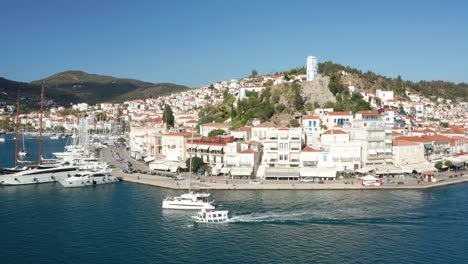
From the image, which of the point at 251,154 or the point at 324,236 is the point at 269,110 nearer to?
the point at 251,154

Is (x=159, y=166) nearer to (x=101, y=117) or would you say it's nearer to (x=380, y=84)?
(x=380, y=84)

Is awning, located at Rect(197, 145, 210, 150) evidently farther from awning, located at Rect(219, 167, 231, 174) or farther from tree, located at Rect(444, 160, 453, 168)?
tree, located at Rect(444, 160, 453, 168)

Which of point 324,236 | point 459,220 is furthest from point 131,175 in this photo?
point 459,220

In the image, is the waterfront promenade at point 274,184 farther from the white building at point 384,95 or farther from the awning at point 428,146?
the white building at point 384,95

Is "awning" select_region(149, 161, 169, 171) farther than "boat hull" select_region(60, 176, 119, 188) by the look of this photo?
Yes

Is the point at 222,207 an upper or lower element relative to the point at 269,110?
lower

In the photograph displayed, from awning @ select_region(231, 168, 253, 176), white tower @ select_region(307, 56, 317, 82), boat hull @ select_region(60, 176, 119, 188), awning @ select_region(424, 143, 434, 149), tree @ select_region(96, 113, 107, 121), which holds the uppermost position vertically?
white tower @ select_region(307, 56, 317, 82)

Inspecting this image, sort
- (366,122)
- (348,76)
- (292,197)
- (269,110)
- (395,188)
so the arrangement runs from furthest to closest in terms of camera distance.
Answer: (348,76)
(269,110)
(366,122)
(395,188)
(292,197)

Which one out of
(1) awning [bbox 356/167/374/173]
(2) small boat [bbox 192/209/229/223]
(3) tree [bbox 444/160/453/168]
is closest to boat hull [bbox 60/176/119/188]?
(2) small boat [bbox 192/209/229/223]
